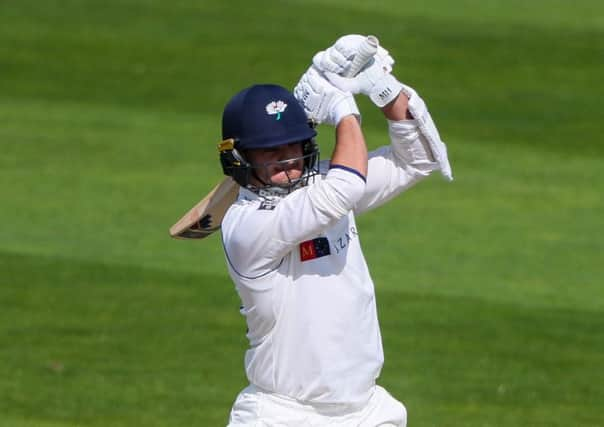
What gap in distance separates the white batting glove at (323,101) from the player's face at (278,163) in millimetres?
201

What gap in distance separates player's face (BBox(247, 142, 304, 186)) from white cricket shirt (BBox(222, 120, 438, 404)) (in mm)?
81

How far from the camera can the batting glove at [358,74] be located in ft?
17.4

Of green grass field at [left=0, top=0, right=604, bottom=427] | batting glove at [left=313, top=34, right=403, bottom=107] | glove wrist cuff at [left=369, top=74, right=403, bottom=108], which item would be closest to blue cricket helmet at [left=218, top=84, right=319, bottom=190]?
batting glove at [left=313, top=34, right=403, bottom=107]

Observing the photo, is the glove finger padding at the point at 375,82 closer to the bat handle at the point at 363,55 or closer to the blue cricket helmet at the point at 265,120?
the bat handle at the point at 363,55

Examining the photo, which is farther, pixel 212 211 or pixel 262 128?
pixel 212 211

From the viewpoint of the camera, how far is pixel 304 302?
204 inches

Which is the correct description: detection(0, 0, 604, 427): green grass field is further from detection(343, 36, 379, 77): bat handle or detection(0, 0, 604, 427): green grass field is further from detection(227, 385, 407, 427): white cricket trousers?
detection(343, 36, 379, 77): bat handle

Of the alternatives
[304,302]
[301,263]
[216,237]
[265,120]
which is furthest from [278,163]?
[216,237]

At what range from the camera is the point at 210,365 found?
1007 cm

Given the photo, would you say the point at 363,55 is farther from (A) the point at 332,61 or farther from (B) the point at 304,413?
(B) the point at 304,413

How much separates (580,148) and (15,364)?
1052 cm

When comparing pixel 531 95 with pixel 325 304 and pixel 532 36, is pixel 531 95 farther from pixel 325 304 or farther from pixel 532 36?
pixel 325 304

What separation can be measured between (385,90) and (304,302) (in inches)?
37.9

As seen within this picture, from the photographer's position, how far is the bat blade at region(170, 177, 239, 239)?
19.0 ft
